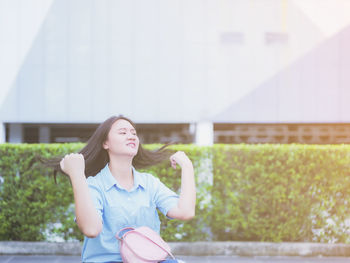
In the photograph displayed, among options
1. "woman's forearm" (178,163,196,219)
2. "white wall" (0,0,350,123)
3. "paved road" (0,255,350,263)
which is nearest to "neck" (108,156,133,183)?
"woman's forearm" (178,163,196,219)

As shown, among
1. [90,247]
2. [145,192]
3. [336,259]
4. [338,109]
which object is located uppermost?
[338,109]

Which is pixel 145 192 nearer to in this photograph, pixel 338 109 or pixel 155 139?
pixel 338 109

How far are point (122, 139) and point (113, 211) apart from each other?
0.46 m

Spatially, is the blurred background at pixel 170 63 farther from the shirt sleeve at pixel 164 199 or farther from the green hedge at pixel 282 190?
the shirt sleeve at pixel 164 199

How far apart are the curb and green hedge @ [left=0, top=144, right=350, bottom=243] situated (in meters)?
0.13

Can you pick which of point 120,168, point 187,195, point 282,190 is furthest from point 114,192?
point 282,190

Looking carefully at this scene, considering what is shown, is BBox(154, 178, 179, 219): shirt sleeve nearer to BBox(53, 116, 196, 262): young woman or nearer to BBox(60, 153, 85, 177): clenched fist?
BBox(53, 116, 196, 262): young woman

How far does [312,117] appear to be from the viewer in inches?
557

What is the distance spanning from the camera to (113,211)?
2619 mm

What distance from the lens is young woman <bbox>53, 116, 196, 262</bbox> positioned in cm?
242

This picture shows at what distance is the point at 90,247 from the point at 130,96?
11422 millimetres

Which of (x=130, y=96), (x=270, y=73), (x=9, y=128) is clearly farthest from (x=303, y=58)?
(x=9, y=128)

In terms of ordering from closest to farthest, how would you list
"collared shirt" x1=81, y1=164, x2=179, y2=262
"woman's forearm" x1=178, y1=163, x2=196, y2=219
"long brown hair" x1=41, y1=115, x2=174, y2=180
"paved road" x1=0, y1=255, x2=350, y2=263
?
"collared shirt" x1=81, y1=164, x2=179, y2=262
"woman's forearm" x1=178, y1=163, x2=196, y2=219
"long brown hair" x1=41, y1=115, x2=174, y2=180
"paved road" x1=0, y1=255, x2=350, y2=263

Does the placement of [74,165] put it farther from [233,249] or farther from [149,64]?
[149,64]
